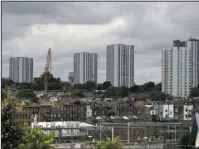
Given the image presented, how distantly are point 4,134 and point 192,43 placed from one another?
8.41 m

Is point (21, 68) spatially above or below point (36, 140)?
above

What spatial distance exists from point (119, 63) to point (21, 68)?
1785 millimetres

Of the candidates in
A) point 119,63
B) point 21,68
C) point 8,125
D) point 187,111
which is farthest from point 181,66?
point 8,125

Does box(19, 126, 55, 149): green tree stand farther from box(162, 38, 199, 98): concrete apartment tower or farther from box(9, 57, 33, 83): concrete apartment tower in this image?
box(162, 38, 199, 98): concrete apartment tower

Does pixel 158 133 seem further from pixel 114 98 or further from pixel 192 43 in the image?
pixel 114 98

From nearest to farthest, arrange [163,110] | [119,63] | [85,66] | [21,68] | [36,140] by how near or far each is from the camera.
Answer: [36,140]
[21,68]
[119,63]
[85,66]
[163,110]

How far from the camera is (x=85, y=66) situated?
31.1 feet

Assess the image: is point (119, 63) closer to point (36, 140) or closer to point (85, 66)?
point (85, 66)

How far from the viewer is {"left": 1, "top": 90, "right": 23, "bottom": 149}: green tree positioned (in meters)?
2.01

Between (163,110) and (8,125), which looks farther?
(163,110)

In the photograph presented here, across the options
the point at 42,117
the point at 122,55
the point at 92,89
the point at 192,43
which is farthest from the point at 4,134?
the point at 92,89

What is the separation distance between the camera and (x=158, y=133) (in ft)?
31.5

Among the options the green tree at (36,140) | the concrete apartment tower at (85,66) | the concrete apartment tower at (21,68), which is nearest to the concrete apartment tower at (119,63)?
the concrete apartment tower at (85,66)

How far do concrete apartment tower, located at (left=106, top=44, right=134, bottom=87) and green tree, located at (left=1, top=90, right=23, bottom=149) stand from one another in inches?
268
